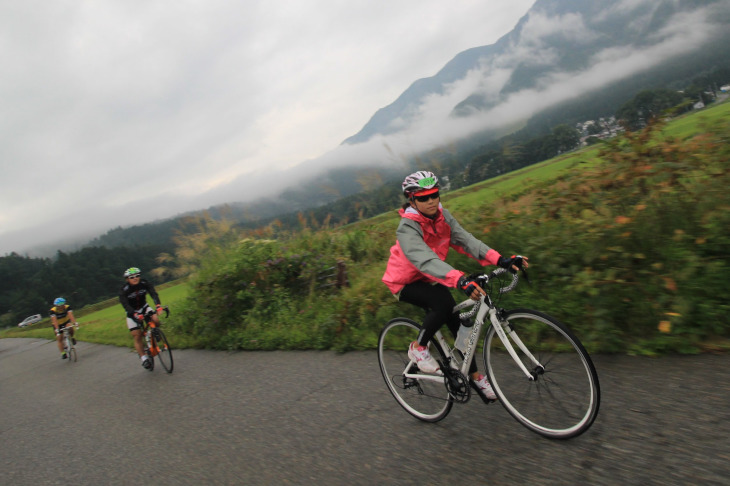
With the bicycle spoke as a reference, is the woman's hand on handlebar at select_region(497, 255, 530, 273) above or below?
above

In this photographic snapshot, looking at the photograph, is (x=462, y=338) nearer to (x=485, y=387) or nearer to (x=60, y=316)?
(x=485, y=387)

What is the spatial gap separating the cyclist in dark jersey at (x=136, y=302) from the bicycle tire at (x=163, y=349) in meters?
0.33

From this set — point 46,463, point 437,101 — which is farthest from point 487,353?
point 437,101

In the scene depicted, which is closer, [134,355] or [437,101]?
[134,355]

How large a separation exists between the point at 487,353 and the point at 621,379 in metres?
1.19

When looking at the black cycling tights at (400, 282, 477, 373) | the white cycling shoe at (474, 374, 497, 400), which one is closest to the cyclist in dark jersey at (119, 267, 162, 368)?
the black cycling tights at (400, 282, 477, 373)

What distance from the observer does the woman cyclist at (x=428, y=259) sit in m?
2.86

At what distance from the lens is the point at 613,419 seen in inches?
103

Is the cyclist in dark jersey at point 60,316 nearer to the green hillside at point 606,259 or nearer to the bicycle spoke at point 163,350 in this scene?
the bicycle spoke at point 163,350

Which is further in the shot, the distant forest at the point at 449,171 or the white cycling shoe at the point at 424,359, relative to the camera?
the distant forest at the point at 449,171

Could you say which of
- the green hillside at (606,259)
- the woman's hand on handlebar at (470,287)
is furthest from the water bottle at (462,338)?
the green hillside at (606,259)

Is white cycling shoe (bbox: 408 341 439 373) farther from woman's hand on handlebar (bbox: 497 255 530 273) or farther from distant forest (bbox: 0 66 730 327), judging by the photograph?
distant forest (bbox: 0 66 730 327)

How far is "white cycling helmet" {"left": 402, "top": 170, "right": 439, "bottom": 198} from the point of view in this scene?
298cm

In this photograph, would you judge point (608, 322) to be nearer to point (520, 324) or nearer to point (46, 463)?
point (520, 324)
